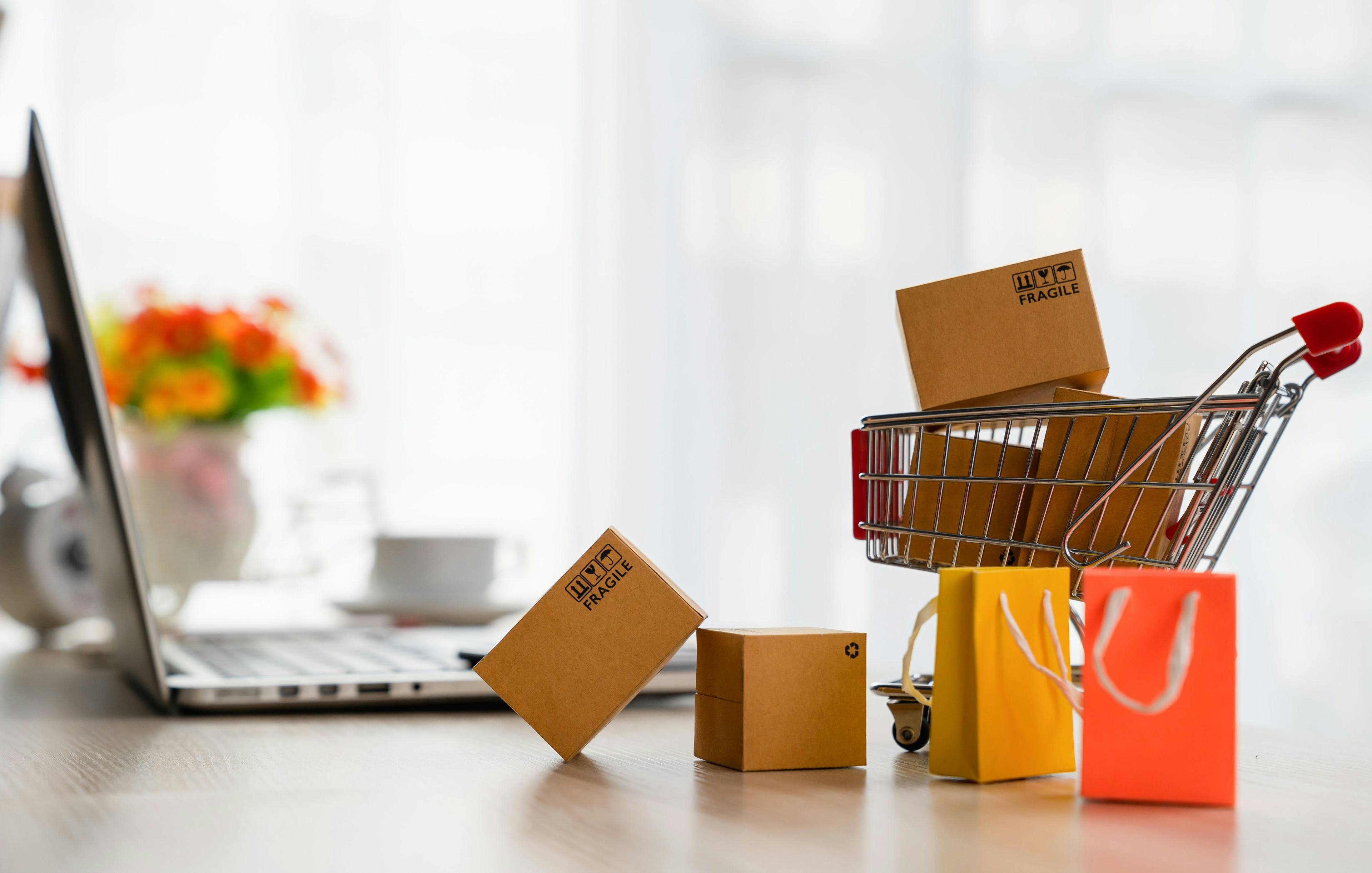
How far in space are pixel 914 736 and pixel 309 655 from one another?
0.63 m

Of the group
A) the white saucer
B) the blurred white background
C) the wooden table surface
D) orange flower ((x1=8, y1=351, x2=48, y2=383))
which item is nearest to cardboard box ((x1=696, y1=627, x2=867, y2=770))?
the wooden table surface

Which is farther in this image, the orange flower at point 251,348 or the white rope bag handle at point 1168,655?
the orange flower at point 251,348

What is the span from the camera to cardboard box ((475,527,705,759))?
673 mm

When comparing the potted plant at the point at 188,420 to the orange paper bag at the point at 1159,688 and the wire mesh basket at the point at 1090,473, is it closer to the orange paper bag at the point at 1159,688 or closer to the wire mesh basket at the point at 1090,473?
the wire mesh basket at the point at 1090,473

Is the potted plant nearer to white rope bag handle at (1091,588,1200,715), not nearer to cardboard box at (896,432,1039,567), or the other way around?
cardboard box at (896,432,1039,567)

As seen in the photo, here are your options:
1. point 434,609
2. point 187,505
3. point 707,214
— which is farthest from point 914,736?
point 707,214

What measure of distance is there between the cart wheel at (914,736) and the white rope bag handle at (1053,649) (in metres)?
0.11

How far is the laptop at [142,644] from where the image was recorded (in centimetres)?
78

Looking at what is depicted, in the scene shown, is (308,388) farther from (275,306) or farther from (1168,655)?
(1168,655)

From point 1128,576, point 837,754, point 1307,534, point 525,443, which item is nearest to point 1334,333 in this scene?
point 1128,576

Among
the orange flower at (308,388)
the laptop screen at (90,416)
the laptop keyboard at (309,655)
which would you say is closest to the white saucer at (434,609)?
the laptop keyboard at (309,655)

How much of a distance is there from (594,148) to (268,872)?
2.25 metres

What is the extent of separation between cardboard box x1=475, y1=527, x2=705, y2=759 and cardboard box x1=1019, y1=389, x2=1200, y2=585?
0.24 metres

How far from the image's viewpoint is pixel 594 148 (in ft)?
8.23
